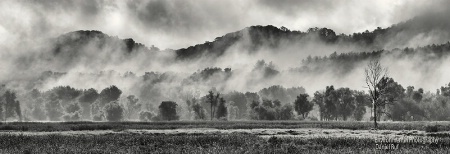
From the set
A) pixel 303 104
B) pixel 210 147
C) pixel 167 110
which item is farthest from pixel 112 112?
pixel 210 147

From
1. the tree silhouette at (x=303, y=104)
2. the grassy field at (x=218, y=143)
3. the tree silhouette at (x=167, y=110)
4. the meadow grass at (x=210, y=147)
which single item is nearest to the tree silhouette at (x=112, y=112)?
the tree silhouette at (x=167, y=110)

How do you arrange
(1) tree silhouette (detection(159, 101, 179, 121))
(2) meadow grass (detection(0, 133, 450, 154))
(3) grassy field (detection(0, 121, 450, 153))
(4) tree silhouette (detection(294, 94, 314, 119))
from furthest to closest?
(4) tree silhouette (detection(294, 94, 314, 119)), (1) tree silhouette (detection(159, 101, 179, 121)), (3) grassy field (detection(0, 121, 450, 153)), (2) meadow grass (detection(0, 133, 450, 154))

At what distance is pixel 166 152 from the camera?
21344 millimetres

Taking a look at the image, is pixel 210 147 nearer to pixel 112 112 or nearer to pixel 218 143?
pixel 218 143

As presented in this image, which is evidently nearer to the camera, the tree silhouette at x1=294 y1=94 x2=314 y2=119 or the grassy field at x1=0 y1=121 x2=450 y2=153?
the grassy field at x1=0 y1=121 x2=450 y2=153

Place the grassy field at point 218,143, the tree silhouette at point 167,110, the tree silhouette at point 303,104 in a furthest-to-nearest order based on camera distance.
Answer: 1. the tree silhouette at point 303,104
2. the tree silhouette at point 167,110
3. the grassy field at point 218,143

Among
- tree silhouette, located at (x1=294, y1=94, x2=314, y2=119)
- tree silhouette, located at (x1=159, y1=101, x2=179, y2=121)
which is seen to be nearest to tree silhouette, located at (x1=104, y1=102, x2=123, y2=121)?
tree silhouette, located at (x1=159, y1=101, x2=179, y2=121)

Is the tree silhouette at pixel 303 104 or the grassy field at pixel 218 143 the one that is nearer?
the grassy field at pixel 218 143

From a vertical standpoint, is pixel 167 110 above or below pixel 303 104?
below

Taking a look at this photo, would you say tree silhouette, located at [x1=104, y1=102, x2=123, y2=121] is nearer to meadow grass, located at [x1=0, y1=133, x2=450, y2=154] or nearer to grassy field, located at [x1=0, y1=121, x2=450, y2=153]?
grassy field, located at [x1=0, y1=121, x2=450, y2=153]

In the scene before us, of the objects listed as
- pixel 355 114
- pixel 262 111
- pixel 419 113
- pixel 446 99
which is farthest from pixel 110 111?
pixel 446 99

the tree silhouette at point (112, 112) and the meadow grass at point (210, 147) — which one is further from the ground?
the meadow grass at point (210, 147)

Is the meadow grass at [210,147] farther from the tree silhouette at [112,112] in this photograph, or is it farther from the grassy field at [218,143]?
the tree silhouette at [112,112]

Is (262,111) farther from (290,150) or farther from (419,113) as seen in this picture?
(290,150)
